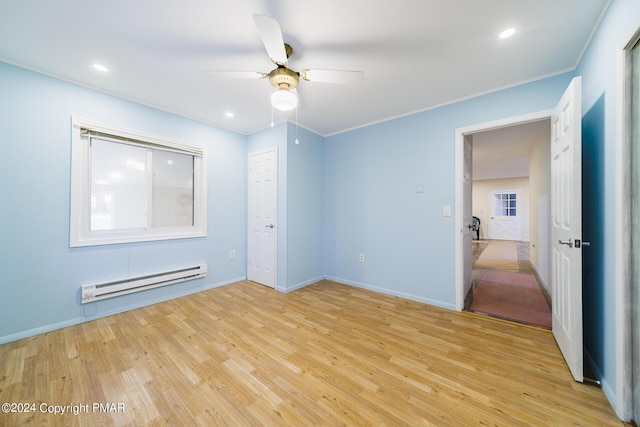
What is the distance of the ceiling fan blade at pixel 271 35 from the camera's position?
4.07 feet

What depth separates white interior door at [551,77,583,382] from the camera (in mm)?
1530

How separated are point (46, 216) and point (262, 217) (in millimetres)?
2276

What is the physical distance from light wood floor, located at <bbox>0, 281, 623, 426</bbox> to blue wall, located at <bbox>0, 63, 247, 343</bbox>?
26 cm

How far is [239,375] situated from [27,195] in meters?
2.60

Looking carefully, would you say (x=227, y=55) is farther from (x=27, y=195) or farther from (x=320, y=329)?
(x=320, y=329)

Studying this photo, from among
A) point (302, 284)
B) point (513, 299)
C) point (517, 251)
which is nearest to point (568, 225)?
point (513, 299)

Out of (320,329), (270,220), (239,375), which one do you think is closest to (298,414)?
(239,375)

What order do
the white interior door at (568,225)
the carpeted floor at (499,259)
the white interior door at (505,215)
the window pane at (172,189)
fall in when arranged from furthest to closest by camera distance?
the white interior door at (505,215) → the carpeted floor at (499,259) → the window pane at (172,189) → the white interior door at (568,225)

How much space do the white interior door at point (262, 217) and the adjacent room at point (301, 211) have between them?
0.04 meters

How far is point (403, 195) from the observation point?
311cm

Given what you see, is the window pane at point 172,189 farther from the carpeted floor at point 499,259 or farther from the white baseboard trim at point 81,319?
the carpeted floor at point 499,259

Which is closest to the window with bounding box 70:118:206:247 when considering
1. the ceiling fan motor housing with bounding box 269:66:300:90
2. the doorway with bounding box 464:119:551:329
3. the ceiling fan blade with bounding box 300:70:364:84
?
the ceiling fan motor housing with bounding box 269:66:300:90

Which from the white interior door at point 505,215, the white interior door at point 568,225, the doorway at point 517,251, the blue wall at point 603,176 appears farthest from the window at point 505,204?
the blue wall at point 603,176

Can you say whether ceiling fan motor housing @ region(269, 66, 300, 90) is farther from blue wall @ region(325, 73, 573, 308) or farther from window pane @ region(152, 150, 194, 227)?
window pane @ region(152, 150, 194, 227)
